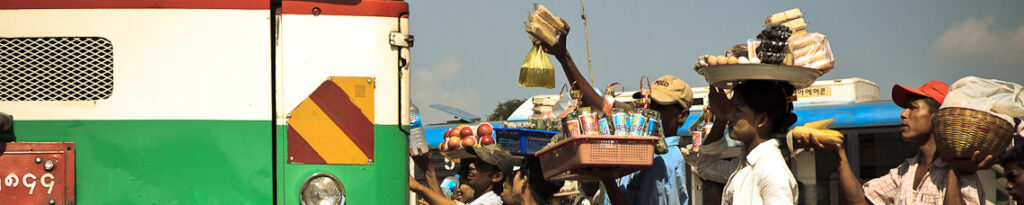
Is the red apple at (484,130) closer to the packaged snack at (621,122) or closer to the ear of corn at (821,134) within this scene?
the packaged snack at (621,122)

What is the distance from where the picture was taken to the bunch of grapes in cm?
458

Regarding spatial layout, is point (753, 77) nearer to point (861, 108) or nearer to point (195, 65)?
point (195, 65)

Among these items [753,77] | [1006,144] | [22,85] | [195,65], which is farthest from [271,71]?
[1006,144]

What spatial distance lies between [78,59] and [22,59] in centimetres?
21

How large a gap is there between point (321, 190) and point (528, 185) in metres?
2.57

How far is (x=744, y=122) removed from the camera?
181 inches

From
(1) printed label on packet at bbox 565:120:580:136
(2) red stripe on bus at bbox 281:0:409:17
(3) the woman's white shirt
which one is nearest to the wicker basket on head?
(3) the woman's white shirt

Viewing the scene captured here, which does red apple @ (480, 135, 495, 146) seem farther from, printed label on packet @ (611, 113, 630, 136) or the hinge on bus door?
the hinge on bus door

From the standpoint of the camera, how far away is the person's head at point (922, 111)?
486 centimetres

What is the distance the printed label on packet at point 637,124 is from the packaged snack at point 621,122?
18mm

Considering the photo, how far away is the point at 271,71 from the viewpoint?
406 centimetres

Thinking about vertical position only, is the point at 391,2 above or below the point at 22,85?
above

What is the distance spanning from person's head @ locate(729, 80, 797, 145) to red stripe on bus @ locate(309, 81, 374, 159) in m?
1.58

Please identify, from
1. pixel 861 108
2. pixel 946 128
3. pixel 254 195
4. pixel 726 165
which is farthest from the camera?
pixel 861 108
